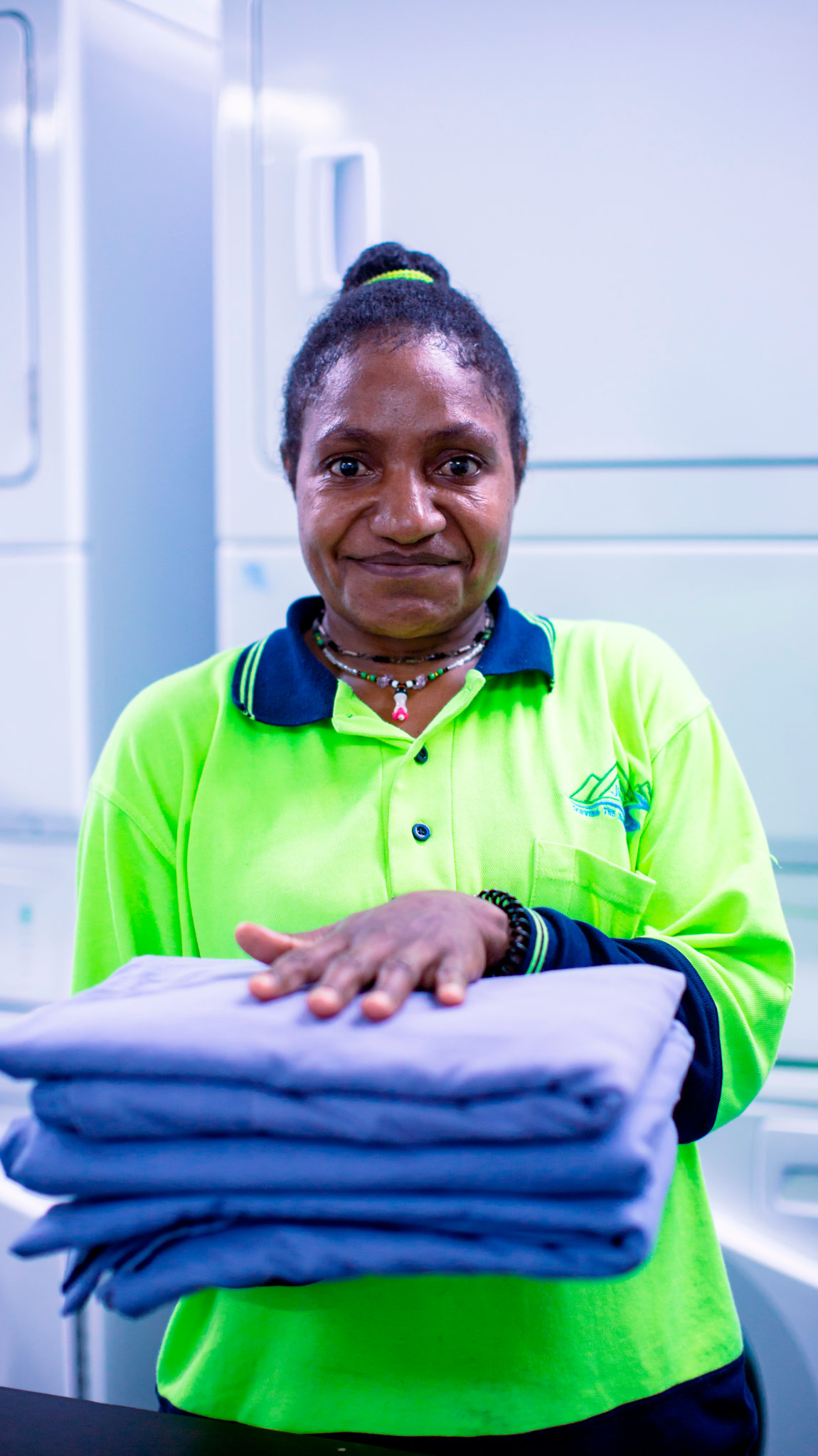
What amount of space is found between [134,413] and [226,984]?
1.22 m

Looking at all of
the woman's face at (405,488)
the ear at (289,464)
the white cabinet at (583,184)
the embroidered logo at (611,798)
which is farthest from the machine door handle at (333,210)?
the embroidered logo at (611,798)

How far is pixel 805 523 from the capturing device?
1447 mm

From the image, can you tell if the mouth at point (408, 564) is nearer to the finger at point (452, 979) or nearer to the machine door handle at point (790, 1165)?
the finger at point (452, 979)

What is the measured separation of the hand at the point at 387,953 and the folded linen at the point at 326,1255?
143mm

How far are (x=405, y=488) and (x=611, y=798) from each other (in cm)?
41

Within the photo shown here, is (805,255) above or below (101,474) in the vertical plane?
above

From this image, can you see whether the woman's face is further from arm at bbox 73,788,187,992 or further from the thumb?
the thumb

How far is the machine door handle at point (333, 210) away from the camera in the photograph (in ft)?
4.91

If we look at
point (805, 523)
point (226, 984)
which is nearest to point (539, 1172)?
point (226, 984)

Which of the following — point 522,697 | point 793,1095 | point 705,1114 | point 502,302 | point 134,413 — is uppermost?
point 502,302

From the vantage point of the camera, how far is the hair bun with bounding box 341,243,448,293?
4.31 ft

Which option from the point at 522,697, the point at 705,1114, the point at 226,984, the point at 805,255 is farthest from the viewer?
the point at 805,255

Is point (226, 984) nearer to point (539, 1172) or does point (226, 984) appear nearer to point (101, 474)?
point (539, 1172)

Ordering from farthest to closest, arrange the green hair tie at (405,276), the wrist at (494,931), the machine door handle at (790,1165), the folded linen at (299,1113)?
the machine door handle at (790,1165) < the green hair tie at (405,276) < the wrist at (494,931) < the folded linen at (299,1113)
